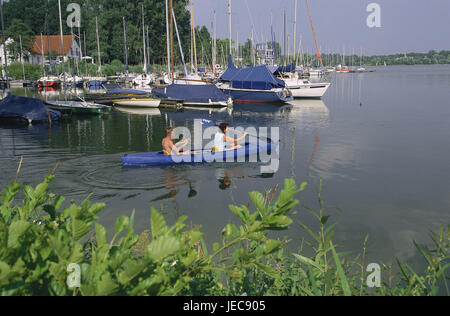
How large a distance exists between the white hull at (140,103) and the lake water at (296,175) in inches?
265

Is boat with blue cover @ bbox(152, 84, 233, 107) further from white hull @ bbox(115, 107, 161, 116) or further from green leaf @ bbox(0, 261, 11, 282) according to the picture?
green leaf @ bbox(0, 261, 11, 282)

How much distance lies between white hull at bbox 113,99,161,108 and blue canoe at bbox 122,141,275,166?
1858cm

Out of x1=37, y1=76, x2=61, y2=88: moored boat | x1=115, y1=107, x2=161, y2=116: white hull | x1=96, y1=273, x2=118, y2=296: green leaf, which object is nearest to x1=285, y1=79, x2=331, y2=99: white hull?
x1=115, y1=107, x2=161, y2=116: white hull

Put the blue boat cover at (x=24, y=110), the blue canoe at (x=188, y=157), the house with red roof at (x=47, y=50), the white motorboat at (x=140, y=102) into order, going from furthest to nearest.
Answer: the house with red roof at (x=47, y=50) → the white motorboat at (x=140, y=102) → the blue boat cover at (x=24, y=110) → the blue canoe at (x=188, y=157)

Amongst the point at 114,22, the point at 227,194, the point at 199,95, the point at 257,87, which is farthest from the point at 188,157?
the point at 114,22

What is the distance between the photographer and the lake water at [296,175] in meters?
9.07

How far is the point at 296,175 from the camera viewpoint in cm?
1323

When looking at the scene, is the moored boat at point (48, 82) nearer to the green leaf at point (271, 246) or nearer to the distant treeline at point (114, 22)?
the distant treeline at point (114, 22)

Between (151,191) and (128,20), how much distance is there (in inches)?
2933

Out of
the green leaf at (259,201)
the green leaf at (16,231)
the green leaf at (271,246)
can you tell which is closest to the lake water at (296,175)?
the green leaf at (271,246)

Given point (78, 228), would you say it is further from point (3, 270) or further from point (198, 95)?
point (198, 95)

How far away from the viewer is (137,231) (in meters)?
8.15
